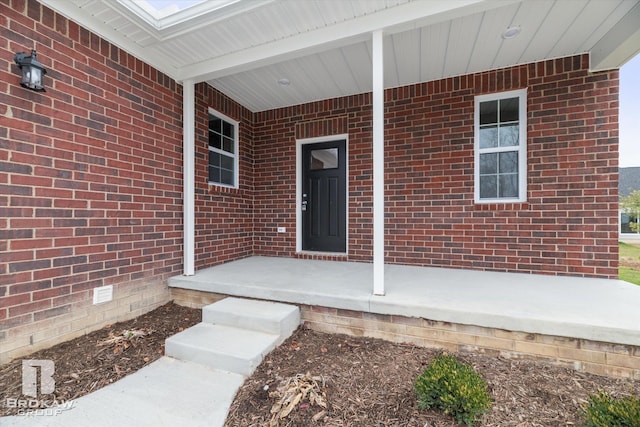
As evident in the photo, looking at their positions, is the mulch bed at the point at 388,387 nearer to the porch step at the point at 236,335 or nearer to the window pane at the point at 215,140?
the porch step at the point at 236,335

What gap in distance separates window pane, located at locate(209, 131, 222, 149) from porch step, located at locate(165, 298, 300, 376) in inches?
95.8

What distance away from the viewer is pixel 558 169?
3.42 m

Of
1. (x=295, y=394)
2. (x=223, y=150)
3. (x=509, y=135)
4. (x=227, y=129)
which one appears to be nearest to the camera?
(x=295, y=394)

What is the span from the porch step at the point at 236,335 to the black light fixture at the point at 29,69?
88.0 inches

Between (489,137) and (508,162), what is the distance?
41 centimetres

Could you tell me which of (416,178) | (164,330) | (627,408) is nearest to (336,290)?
(164,330)

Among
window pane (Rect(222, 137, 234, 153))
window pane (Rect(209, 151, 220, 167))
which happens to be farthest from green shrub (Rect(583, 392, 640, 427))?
window pane (Rect(222, 137, 234, 153))

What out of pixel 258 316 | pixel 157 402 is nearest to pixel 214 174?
pixel 258 316

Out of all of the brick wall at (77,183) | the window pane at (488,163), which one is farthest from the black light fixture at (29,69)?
the window pane at (488,163)

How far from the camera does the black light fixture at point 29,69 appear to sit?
2.10m

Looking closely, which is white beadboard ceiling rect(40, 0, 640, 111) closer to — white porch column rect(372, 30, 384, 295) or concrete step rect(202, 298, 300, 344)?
white porch column rect(372, 30, 384, 295)

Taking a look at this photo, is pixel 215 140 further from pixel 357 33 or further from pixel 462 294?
pixel 462 294

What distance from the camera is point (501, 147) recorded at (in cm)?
370

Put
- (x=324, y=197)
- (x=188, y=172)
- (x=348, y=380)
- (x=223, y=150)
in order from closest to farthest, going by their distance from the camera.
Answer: (x=348, y=380) → (x=188, y=172) → (x=223, y=150) → (x=324, y=197)
